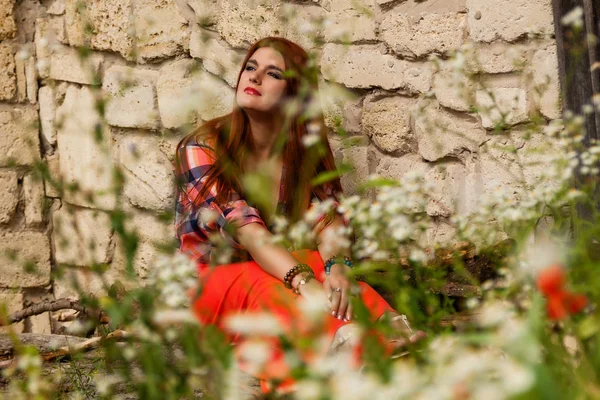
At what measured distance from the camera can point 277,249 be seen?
8.31 feet

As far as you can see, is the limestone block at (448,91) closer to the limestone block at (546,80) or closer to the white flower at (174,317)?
the limestone block at (546,80)

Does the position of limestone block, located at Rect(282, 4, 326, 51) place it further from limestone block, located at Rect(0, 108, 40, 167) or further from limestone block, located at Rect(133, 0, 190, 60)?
limestone block, located at Rect(0, 108, 40, 167)

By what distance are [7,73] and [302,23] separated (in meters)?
1.45

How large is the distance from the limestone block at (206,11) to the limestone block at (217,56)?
38mm

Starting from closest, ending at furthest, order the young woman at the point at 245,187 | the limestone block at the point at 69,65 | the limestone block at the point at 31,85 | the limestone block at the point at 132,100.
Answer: the young woman at the point at 245,187 → the limestone block at the point at 132,100 → the limestone block at the point at 69,65 → the limestone block at the point at 31,85

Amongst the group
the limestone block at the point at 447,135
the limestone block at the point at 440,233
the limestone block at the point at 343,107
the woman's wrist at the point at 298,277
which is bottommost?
the woman's wrist at the point at 298,277

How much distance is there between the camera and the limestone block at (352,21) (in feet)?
9.23

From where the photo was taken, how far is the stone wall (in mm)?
2471

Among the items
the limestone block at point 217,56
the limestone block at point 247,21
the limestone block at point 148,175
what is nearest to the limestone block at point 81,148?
the limestone block at point 148,175

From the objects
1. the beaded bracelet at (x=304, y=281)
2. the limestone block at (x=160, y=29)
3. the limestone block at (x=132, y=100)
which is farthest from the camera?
the limestone block at (x=132, y=100)

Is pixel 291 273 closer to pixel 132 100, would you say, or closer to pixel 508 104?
pixel 508 104

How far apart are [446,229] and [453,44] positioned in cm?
55

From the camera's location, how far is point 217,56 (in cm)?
320

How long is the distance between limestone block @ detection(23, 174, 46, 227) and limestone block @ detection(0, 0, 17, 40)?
1.94ft
